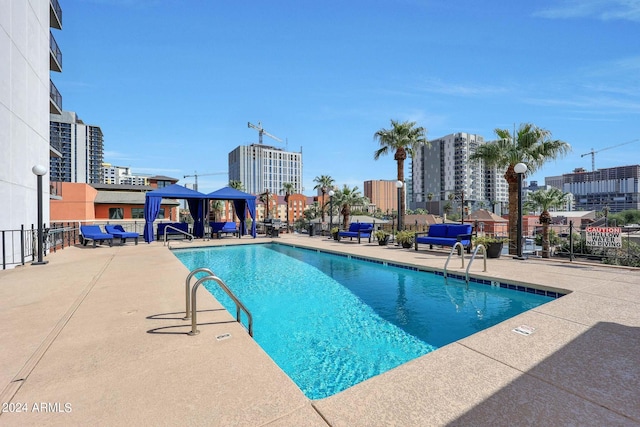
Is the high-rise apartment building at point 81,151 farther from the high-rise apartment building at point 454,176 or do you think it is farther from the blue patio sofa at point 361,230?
the high-rise apartment building at point 454,176

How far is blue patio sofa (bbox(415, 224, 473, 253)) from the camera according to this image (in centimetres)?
991

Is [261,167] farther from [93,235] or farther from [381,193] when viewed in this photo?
[93,235]

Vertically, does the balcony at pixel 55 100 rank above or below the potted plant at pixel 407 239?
above

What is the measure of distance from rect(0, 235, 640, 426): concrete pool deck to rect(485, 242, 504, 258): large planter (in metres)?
5.04

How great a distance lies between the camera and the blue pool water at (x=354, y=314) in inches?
142

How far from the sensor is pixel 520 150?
418 inches

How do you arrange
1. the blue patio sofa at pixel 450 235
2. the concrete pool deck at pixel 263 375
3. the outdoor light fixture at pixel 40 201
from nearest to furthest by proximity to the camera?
the concrete pool deck at pixel 263 375 < the outdoor light fixture at pixel 40 201 < the blue patio sofa at pixel 450 235

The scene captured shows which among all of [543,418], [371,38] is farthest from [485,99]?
[543,418]

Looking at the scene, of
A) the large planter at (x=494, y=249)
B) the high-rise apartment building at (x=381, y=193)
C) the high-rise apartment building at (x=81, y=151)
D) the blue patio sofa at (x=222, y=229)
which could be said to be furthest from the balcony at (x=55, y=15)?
the high-rise apartment building at (x=381, y=193)

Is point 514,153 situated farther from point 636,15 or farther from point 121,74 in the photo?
point 121,74

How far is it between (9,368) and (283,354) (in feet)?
8.53

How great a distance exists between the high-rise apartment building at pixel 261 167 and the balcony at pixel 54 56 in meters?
116

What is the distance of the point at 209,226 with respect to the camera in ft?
58.5

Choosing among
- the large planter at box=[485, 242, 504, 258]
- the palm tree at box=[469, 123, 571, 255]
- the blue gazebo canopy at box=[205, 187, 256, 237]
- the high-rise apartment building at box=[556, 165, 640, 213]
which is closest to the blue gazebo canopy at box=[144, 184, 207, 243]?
the blue gazebo canopy at box=[205, 187, 256, 237]
